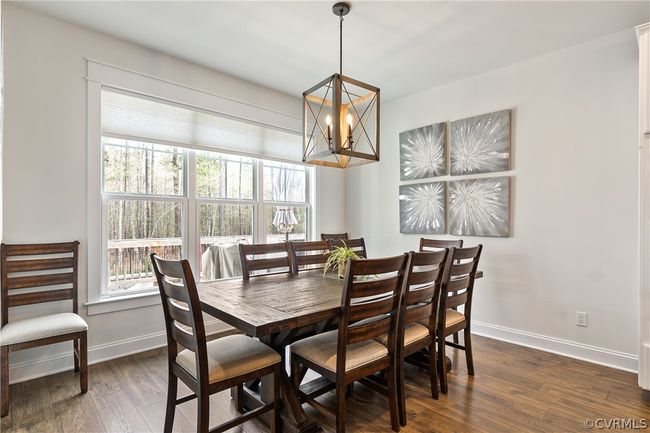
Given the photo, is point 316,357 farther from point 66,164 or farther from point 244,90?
point 244,90

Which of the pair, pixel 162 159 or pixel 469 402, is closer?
pixel 469 402

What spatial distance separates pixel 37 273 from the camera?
2541mm

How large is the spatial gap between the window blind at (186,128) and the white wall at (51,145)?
0.26 meters

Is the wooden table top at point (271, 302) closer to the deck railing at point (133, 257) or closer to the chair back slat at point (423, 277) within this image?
the chair back slat at point (423, 277)

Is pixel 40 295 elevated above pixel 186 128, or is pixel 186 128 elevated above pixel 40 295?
pixel 186 128

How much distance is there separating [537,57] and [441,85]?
0.96 metres

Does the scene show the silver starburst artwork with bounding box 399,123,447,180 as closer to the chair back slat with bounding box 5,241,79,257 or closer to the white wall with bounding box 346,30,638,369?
the white wall with bounding box 346,30,638,369

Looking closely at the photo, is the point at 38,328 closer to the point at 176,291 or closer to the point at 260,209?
the point at 176,291

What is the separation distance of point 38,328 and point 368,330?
2.11 m

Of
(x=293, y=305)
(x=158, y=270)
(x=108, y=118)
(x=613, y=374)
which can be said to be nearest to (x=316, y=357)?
(x=293, y=305)

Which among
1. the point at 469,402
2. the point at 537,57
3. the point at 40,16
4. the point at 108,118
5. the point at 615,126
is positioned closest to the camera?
the point at 469,402

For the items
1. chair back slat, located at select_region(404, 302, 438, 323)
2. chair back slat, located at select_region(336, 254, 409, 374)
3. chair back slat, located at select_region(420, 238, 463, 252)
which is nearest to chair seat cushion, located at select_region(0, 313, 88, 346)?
chair back slat, located at select_region(336, 254, 409, 374)

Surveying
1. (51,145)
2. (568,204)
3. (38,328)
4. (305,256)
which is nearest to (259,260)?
(305,256)

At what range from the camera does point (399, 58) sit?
3254 millimetres
